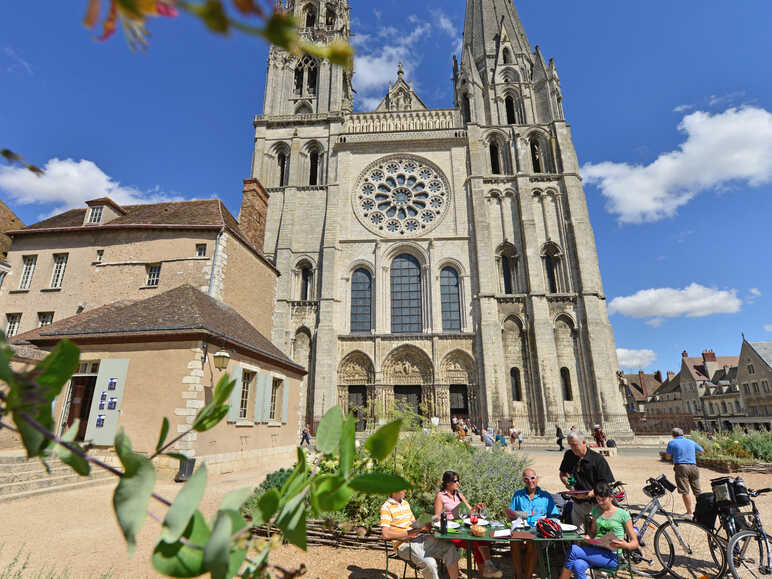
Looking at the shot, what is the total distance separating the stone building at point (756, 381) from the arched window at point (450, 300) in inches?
1153

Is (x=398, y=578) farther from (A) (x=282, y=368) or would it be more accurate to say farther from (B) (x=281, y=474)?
(A) (x=282, y=368)

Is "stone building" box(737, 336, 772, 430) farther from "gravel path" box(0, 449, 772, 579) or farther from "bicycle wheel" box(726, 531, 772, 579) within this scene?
"bicycle wheel" box(726, 531, 772, 579)

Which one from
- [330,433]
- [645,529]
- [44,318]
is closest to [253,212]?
[44,318]

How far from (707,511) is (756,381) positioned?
41126mm

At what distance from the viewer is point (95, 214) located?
1531cm

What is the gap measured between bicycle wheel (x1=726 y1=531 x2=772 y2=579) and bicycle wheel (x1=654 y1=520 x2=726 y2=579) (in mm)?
135

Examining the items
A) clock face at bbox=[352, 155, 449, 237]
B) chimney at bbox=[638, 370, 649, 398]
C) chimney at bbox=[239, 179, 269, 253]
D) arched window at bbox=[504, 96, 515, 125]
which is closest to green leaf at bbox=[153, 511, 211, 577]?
chimney at bbox=[239, 179, 269, 253]

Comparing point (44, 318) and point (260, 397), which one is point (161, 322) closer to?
point (260, 397)

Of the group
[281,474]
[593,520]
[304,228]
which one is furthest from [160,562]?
[304,228]

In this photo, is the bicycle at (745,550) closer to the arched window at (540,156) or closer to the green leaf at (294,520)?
the green leaf at (294,520)

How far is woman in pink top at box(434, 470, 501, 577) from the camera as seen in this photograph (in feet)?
13.4

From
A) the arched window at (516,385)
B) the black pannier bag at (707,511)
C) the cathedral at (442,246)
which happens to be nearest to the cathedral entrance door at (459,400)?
the cathedral at (442,246)

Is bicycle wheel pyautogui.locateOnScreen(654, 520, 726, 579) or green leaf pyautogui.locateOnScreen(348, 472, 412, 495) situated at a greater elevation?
green leaf pyautogui.locateOnScreen(348, 472, 412, 495)

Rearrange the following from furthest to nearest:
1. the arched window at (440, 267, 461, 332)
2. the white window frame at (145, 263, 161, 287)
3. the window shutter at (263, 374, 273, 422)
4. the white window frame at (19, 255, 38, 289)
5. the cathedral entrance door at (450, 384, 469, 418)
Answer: the arched window at (440, 267, 461, 332) < the cathedral entrance door at (450, 384, 469, 418) < the white window frame at (19, 255, 38, 289) < the white window frame at (145, 263, 161, 287) < the window shutter at (263, 374, 273, 422)
